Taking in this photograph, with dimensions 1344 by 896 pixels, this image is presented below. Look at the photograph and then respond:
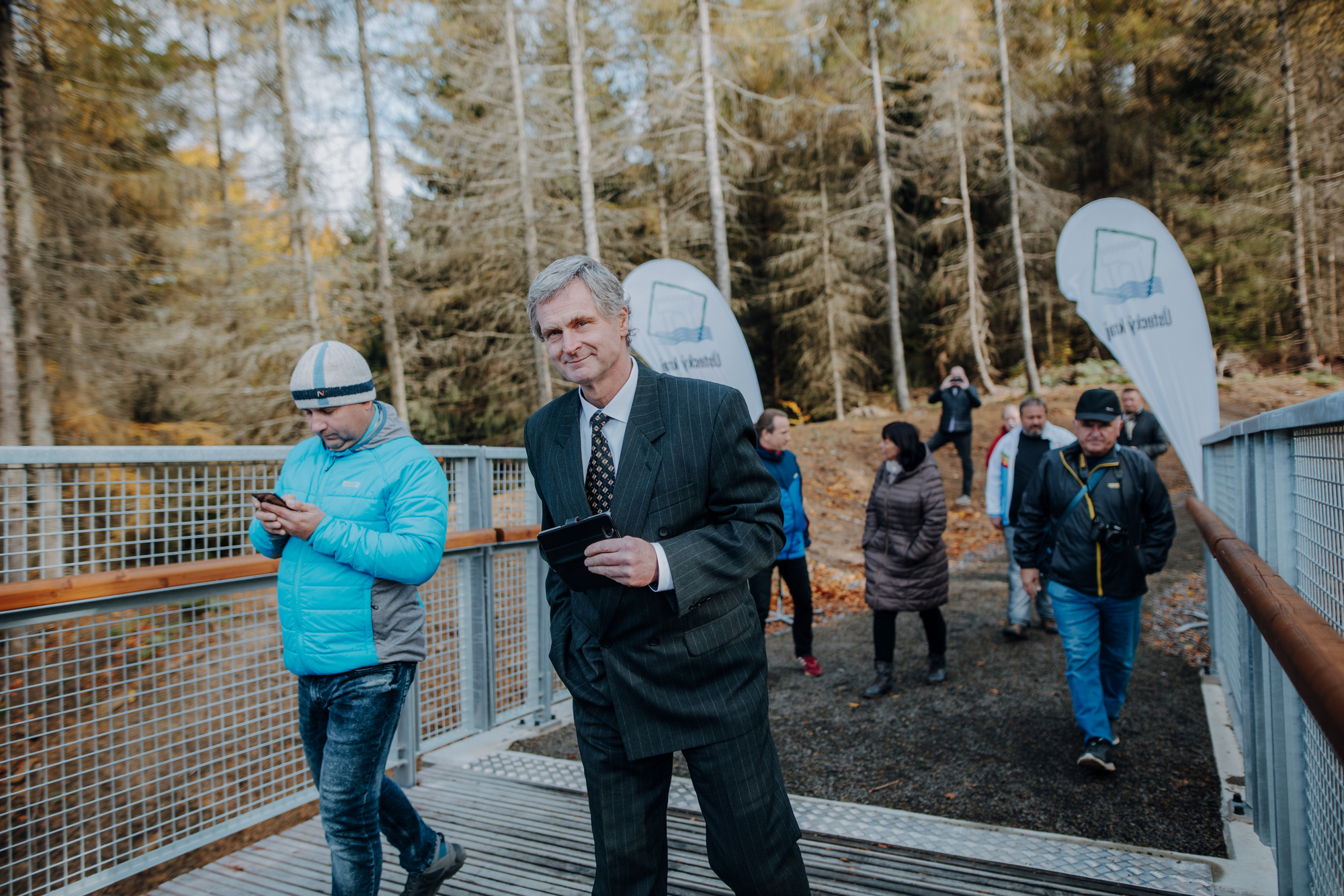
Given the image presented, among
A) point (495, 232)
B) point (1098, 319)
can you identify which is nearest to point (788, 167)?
point (495, 232)

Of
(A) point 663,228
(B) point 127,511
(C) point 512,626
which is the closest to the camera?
(B) point 127,511

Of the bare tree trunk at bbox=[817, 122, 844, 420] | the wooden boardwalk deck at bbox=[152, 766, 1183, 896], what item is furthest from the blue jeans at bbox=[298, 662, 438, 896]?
the bare tree trunk at bbox=[817, 122, 844, 420]

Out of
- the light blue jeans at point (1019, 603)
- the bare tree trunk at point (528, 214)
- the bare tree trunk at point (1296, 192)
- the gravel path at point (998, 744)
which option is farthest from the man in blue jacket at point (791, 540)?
the bare tree trunk at point (1296, 192)

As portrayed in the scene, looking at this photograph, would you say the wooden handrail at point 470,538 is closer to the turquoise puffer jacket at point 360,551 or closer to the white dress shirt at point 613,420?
the turquoise puffer jacket at point 360,551

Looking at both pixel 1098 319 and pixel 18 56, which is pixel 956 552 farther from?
pixel 18 56

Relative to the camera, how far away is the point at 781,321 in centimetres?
2283

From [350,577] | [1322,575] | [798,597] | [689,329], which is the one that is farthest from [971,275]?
[350,577]

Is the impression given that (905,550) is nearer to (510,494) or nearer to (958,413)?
(510,494)

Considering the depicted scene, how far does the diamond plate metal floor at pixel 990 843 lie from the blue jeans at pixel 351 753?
50.6 inches

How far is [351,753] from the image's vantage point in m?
2.45

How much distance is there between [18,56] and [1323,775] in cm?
1082

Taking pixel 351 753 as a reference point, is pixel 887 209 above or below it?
above

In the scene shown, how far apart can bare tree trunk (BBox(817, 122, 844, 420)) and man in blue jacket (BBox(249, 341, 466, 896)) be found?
1897cm

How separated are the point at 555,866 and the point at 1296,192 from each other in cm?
2235
